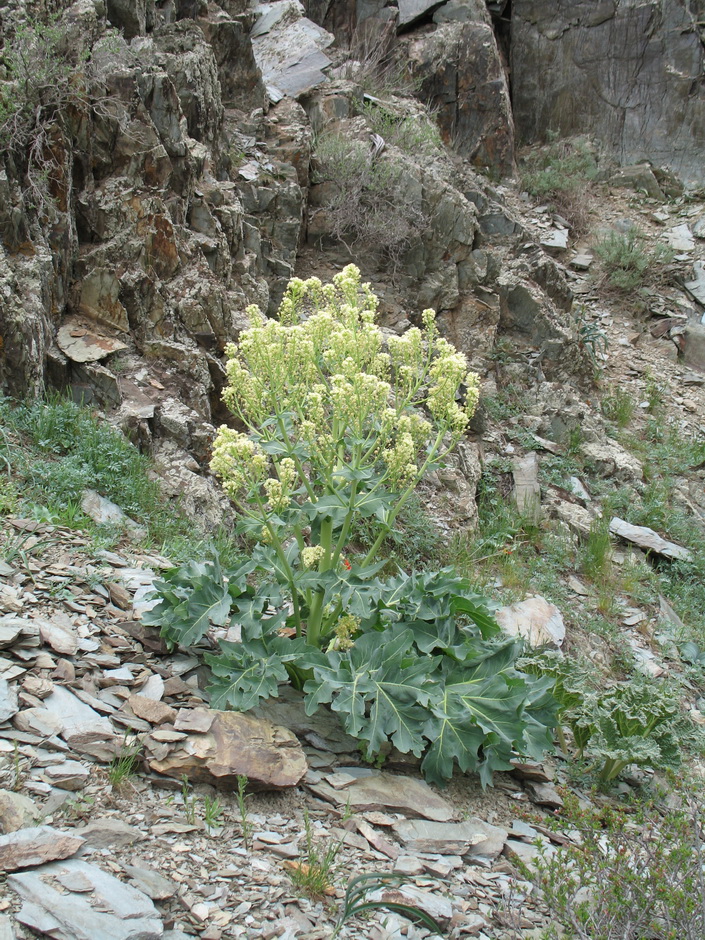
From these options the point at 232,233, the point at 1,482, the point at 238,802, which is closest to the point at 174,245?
the point at 232,233

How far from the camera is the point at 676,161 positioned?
1534 cm

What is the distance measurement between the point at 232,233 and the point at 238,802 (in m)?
6.24

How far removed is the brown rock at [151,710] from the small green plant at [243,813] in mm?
429

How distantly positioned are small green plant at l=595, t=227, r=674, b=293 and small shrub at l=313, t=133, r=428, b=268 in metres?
5.19

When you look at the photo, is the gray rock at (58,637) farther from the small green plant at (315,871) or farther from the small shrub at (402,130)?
the small shrub at (402,130)

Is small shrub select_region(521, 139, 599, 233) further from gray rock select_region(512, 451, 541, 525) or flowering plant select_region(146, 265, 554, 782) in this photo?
flowering plant select_region(146, 265, 554, 782)

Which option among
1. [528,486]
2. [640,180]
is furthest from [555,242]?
[528,486]

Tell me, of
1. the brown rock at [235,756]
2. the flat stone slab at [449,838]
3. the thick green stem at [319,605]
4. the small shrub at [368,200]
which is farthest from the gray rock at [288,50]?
the flat stone slab at [449,838]

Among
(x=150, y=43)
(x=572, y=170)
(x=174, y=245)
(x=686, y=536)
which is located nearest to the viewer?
(x=174, y=245)

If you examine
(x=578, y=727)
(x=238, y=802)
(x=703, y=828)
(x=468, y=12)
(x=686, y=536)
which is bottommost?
(x=686, y=536)

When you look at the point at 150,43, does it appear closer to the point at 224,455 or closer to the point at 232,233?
the point at 232,233

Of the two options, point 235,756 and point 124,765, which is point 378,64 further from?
point 124,765

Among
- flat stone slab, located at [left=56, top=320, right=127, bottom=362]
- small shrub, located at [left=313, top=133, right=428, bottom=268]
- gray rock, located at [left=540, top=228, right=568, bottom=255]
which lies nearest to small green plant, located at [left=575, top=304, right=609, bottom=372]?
gray rock, located at [left=540, top=228, right=568, bottom=255]

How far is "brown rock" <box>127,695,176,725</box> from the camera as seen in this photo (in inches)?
113
